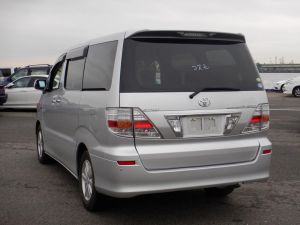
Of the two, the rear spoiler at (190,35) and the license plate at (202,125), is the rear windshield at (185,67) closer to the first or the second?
the rear spoiler at (190,35)

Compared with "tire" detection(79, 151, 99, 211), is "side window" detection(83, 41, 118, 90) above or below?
above

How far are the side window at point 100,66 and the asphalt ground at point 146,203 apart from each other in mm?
1340

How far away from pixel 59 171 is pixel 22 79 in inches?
468

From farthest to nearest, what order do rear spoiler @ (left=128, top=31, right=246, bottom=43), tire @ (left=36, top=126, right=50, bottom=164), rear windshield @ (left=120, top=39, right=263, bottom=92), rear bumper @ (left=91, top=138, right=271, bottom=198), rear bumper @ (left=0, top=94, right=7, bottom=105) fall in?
rear bumper @ (left=0, top=94, right=7, bottom=105), tire @ (left=36, top=126, right=50, bottom=164), rear spoiler @ (left=128, top=31, right=246, bottom=43), rear windshield @ (left=120, top=39, right=263, bottom=92), rear bumper @ (left=91, top=138, right=271, bottom=198)

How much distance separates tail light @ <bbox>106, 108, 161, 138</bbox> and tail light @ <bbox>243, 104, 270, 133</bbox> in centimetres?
103

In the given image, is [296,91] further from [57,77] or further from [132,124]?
[132,124]

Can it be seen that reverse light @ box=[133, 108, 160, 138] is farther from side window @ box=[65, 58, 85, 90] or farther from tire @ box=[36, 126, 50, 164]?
tire @ box=[36, 126, 50, 164]

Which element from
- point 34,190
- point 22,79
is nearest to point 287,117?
point 22,79

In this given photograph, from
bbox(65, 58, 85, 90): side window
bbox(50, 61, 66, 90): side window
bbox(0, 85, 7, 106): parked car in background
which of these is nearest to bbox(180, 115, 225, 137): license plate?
bbox(65, 58, 85, 90): side window

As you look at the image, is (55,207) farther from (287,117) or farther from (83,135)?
(287,117)

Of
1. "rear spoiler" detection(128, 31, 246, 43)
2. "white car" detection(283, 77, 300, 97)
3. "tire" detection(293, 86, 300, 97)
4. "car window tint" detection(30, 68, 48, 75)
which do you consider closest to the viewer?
"rear spoiler" detection(128, 31, 246, 43)

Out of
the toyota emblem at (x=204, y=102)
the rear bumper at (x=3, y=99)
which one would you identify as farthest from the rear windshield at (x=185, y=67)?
the rear bumper at (x=3, y=99)

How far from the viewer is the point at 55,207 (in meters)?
5.00

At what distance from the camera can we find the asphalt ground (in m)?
4.60
